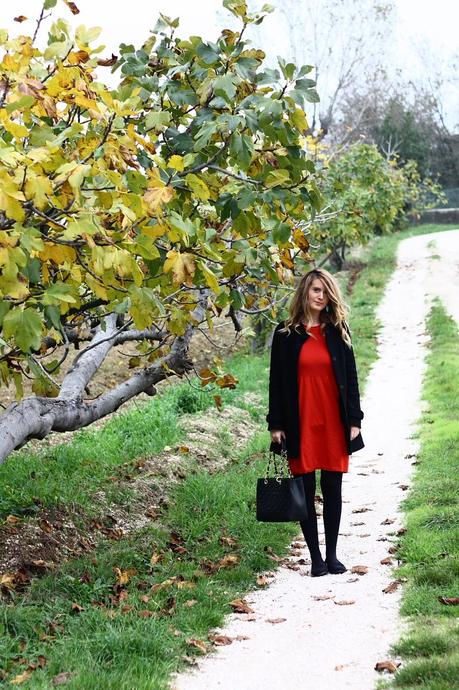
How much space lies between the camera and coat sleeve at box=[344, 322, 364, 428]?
5918 mm

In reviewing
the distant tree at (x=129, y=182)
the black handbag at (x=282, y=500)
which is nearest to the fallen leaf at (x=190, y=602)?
the black handbag at (x=282, y=500)

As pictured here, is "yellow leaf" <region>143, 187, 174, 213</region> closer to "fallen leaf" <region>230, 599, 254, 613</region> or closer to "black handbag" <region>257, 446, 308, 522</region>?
"black handbag" <region>257, 446, 308, 522</region>

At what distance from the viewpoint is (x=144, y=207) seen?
3859 millimetres

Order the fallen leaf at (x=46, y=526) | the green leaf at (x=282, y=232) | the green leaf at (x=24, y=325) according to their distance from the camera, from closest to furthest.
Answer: the green leaf at (x=24, y=325) → the green leaf at (x=282, y=232) → the fallen leaf at (x=46, y=526)

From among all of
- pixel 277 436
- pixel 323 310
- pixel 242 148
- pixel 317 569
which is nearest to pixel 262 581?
pixel 317 569

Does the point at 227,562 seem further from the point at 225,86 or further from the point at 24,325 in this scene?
the point at 225,86

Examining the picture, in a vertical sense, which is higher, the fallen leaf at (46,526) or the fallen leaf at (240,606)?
the fallen leaf at (46,526)

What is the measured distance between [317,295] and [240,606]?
1.97m

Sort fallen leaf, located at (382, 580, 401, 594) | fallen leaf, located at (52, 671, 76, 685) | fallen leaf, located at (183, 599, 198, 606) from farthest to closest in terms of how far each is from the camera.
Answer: fallen leaf, located at (382, 580, 401, 594), fallen leaf, located at (183, 599, 198, 606), fallen leaf, located at (52, 671, 76, 685)

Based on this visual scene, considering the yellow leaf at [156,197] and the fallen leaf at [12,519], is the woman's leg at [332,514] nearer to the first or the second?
the fallen leaf at [12,519]

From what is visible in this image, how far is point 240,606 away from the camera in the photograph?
5.36 m

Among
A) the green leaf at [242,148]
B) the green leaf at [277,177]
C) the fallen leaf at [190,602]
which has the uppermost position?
the green leaf at [242,148]

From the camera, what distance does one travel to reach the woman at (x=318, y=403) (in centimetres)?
591

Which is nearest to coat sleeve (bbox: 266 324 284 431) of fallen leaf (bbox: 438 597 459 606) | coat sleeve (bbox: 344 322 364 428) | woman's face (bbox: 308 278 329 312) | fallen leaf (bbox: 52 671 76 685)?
woman's face (bbox: 308 278 329 312)
